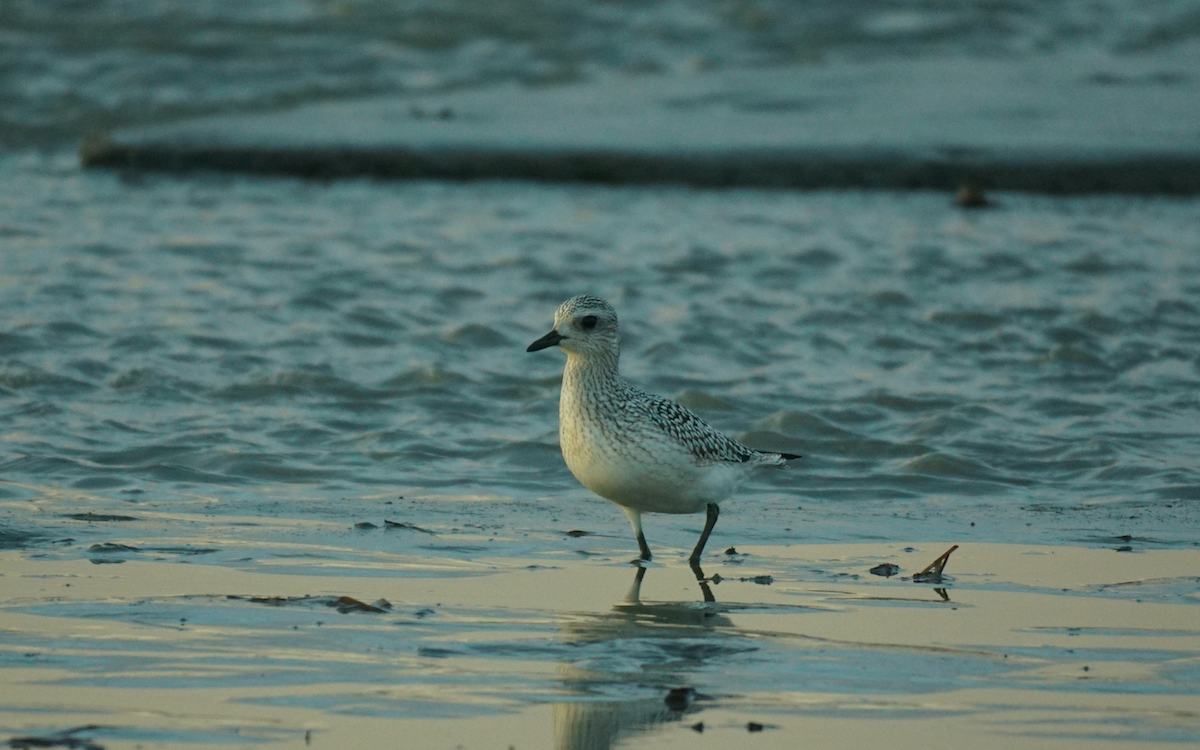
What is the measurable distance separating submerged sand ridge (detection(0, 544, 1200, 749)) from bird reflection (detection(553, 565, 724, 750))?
1 cm

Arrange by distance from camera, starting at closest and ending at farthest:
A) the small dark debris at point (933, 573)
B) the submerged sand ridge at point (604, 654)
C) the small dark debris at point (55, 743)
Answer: the small dark debris at point (55, 743) < the submerged sand ridge at point (604, 654) < the small dark debris at point (933, 573)

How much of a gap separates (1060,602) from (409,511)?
9.86 feet

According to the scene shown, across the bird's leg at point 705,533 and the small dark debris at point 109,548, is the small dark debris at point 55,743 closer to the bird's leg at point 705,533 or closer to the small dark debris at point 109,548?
the small dark debris at point 109,548

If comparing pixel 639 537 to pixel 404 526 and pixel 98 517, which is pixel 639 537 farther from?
pixel 98 517

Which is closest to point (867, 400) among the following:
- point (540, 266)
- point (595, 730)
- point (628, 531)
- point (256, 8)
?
point (628, 531)

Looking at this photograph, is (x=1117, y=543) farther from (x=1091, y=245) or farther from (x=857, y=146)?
(x=857, y=146)

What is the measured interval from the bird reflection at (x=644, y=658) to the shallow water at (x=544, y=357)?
3.35ft

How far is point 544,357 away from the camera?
37.2ft

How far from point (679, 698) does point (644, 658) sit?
506 millimetres

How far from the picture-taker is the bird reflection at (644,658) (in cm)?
483

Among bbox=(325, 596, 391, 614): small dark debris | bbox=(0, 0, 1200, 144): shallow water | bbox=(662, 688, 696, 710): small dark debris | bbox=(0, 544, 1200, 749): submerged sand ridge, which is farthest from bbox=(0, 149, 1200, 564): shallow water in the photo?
bbox=(0, 0, 1200, 144): shallow water

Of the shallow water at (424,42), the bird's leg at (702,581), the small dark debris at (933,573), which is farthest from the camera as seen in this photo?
the shallow water at (424,42)

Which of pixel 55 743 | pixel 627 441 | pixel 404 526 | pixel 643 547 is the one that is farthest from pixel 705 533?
pixel 55 743

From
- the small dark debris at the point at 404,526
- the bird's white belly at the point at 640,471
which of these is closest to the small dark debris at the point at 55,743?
the small dark debris at the point at 404,526
